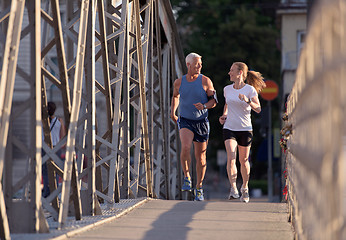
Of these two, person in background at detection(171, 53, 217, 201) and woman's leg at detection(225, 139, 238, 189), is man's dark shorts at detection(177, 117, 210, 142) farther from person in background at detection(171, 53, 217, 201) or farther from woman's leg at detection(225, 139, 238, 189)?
woman's leg at detection(225, 139, 238, 189)

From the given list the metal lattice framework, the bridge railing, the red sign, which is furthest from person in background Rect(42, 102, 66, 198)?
the red sign

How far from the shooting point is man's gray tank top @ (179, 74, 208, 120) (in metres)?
11.2

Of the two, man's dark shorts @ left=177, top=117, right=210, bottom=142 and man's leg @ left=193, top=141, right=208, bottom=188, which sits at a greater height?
man's dark shorts @ left=177, top=117, right=210, bottom=142

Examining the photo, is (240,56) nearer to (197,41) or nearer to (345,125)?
(197,41)

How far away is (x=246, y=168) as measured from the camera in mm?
11094

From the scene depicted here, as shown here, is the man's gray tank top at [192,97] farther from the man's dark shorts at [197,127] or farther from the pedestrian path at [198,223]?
the pedestrian path at [198,223]

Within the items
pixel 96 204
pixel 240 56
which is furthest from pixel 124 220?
pixel 240 56

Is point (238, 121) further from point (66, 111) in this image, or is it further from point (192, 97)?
point (66, 111)

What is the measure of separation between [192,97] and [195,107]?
15 centimetres

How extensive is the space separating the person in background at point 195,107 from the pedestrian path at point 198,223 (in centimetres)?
192

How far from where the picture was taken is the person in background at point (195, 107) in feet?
36.7

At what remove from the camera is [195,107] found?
1126cm

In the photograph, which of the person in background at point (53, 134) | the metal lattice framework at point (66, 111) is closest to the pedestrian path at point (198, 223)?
the metal lattice framework at point (66, 111)

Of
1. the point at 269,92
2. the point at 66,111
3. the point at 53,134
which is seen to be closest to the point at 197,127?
the point at 53,134
